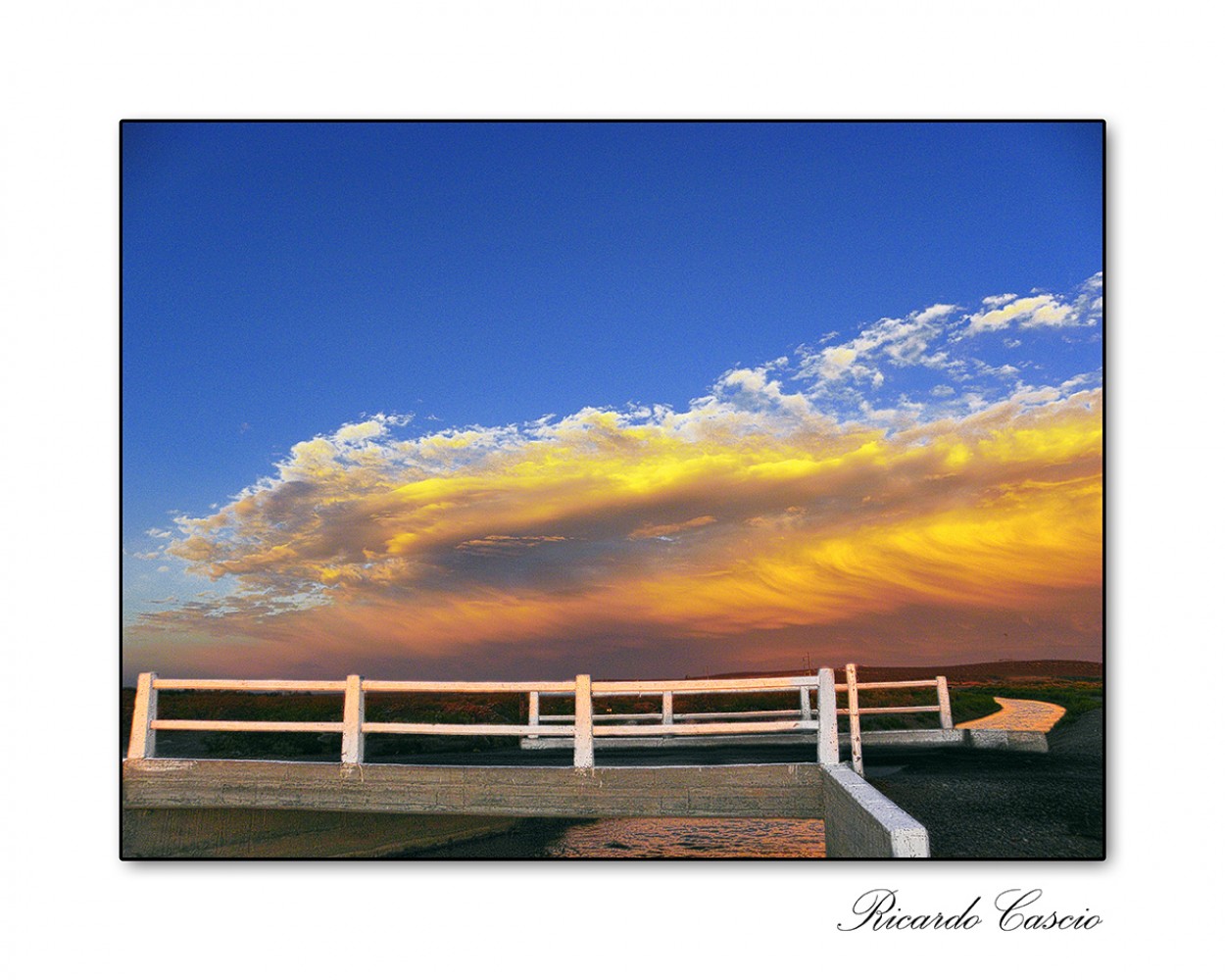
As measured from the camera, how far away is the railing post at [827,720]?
6457 mm

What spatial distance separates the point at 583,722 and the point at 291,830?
1923 mm

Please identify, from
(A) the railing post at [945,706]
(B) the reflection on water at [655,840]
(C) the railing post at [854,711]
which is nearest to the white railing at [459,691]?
(B) the reflection on water at [655,840]

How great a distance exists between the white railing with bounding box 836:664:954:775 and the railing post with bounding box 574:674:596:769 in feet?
7.46

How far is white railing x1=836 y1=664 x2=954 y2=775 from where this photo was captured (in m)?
8.16

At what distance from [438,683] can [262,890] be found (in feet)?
4.85

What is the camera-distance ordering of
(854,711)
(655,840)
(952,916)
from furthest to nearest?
(854,711)
(655,840)
(952,916)

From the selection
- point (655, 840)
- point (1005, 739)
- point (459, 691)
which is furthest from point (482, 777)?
point (1005, 739)

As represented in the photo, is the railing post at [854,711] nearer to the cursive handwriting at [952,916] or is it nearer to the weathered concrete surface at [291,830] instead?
the cursive handwriting at [952,916]

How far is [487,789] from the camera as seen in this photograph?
6.41m

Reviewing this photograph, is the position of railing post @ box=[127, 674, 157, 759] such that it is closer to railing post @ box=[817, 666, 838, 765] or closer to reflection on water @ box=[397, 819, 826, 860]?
reflection on water @ box=[397, 819, 826, 860]

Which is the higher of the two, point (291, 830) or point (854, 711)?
point (854, 711)

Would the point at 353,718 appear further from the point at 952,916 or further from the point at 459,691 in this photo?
the point at 952,916
